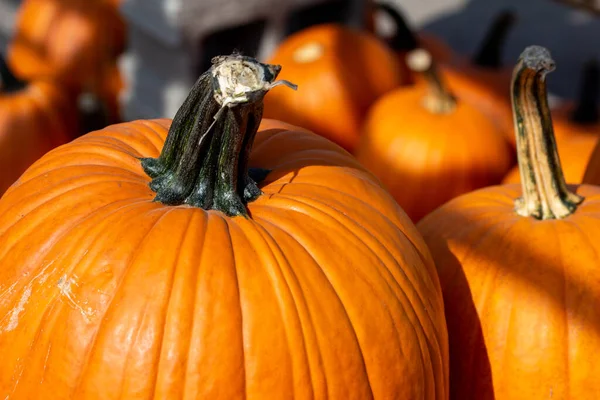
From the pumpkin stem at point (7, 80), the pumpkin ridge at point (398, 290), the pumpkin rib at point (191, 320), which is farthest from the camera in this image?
the pumpkin stem at point (7, 80)

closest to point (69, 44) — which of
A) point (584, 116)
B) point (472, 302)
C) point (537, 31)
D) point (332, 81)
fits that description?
point (332, 81)

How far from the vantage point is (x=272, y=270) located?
3.24 ft

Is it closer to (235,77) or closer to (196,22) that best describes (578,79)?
(196,22)

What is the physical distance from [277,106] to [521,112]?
1.15m

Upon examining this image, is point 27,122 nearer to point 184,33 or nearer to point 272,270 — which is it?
point 184,33

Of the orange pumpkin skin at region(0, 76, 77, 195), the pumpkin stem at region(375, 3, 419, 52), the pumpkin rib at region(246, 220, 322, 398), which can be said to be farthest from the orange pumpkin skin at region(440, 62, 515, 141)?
the pumpkin rib at region(246, 220, 322, 398)

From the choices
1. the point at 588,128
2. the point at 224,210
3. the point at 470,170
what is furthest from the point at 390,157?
the point at 224,210

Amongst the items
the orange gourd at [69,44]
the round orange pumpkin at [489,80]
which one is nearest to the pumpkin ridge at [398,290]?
the round orange pumpkin at [489,80]

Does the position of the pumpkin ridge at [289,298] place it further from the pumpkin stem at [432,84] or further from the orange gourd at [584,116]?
the orange gourd at [584,116]

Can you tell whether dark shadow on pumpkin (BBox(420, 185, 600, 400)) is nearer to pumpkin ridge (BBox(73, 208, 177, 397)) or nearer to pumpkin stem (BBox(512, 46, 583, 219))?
pumpkin stem (BBox(512, 46, 583, 219))

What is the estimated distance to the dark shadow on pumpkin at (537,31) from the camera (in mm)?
5367

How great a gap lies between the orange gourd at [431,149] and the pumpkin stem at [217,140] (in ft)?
3.56

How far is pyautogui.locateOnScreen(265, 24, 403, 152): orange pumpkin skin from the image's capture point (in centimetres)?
237

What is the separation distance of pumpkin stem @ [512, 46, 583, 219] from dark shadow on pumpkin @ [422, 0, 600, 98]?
3.95m
